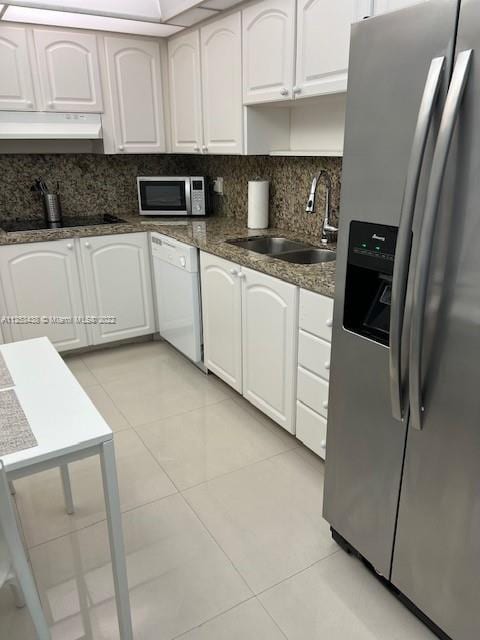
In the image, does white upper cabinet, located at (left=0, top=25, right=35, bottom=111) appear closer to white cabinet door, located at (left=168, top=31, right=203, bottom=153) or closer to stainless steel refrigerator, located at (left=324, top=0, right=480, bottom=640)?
white cabinet door, located at (left=168, top=31, right=203, bottom=153)

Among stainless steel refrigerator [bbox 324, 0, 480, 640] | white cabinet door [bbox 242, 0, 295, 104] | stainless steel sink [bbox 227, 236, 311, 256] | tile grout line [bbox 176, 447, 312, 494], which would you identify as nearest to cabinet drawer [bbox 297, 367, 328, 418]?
tile grout line [bbox 176, 447, 312, 494]

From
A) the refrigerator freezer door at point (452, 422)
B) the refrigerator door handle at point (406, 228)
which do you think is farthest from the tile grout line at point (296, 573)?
the refrigerator door handle at point (406, 228)

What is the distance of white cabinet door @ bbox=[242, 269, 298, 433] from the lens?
84.1 inches

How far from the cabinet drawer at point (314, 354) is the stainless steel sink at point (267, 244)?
0.81 m

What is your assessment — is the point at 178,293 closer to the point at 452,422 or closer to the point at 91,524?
the point at 91,524

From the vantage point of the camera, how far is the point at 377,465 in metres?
1.46

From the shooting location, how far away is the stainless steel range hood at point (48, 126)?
293cm

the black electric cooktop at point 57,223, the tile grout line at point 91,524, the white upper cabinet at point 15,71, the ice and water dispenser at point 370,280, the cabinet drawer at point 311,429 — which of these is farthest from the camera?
the black electric cooktop at point 57,223

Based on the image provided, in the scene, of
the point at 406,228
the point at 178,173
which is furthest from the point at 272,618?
the point at 178,173

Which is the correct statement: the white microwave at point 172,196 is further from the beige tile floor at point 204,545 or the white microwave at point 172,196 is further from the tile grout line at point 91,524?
the tile grout line at point 91,524

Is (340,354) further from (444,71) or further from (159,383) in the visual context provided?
(159,383)

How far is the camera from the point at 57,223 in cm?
336

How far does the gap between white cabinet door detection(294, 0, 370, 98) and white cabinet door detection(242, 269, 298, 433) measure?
2.88ft

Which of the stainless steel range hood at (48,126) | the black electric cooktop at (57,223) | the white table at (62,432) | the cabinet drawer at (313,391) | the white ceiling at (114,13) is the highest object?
the white ceiling at (114,13)
